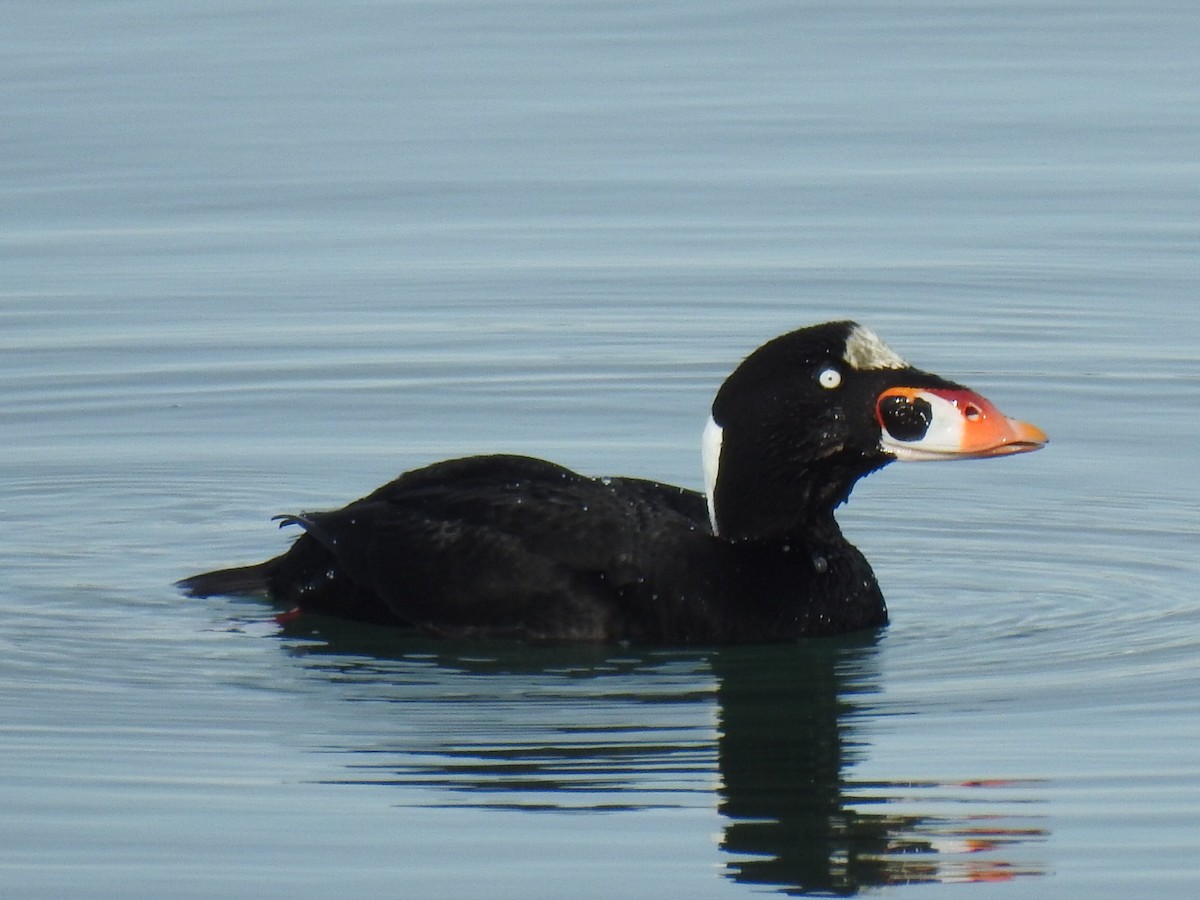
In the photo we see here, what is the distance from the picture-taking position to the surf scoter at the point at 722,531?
7.87 metres

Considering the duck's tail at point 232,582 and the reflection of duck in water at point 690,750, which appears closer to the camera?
the reflection of duck in water at point 690,750

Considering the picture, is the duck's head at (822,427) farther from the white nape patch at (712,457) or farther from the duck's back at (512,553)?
the duck's back at (512,553)

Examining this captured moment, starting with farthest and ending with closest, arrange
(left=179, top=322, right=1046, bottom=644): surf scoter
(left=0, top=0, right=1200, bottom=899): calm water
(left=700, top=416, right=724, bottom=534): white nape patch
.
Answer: (left=700, top=416, right=724, bottom=534): white nape patch → (left=179, top=322, right=1046, bottom=644): surf scoter → (left=0, top=0, right=1200, bottom=899): calm water

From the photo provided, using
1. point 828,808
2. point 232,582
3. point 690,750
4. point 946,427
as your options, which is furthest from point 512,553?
point 828,808

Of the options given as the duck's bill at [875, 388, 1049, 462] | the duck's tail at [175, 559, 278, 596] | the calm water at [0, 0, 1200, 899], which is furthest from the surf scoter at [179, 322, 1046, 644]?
the duck's tail at [175, 559, 278, 596]

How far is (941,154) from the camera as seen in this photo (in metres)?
15.0

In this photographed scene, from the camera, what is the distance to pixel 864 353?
7.93 m

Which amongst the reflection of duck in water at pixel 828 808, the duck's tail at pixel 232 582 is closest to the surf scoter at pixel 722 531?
the reflection of duck in water at pixel 828 808

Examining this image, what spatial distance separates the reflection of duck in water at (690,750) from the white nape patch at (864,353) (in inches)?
31.4

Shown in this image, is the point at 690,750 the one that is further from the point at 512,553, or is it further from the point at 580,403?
the point at 580,403

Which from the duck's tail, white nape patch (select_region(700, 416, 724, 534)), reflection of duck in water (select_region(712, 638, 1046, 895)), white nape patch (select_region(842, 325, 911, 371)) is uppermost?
white nape patch (select_region(842, 325, 911, 371))

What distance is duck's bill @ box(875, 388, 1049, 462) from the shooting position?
775 cm

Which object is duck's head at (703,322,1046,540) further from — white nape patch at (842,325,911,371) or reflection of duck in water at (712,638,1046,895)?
reflection of duck in water at (712,638,1046,895)

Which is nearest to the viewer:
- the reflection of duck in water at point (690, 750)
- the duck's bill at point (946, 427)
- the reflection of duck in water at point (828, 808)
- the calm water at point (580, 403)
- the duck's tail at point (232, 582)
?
the reflection of duck in water at point (828, 808)
